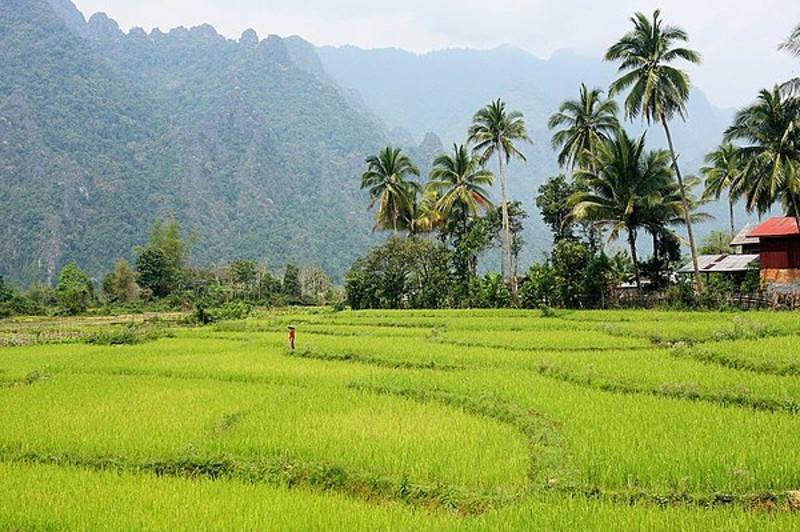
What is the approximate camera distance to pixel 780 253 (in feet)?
75.5

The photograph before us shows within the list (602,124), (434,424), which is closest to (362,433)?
(434,424)

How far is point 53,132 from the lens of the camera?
3253 inches

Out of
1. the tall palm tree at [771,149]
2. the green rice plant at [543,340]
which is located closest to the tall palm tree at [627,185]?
the tall palm tree at [771,149]

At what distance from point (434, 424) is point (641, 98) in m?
19.5

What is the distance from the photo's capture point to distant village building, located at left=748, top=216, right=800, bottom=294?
22.6 m

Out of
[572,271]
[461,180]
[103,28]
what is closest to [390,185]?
[461,180]

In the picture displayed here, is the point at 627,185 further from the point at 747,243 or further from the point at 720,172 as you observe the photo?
the point at 720,172

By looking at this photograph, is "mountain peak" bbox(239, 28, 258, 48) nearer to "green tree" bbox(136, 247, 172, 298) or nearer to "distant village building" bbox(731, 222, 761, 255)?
"green tree" bbox(136, 247, 172, 298)

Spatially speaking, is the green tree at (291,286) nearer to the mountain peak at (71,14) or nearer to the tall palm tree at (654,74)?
the tall palm tree at (654,74)

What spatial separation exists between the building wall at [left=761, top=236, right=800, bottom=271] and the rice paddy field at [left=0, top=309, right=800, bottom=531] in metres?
10.2

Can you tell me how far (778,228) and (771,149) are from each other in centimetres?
331

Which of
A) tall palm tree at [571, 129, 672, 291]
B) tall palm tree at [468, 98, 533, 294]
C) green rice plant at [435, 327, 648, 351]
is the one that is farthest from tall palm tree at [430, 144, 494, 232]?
green rice plant at [435, 327, 648, 351]

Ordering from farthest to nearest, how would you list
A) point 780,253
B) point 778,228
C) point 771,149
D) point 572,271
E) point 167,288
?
point 167,288, point 572,271, point 778,228, point 780,253, point 771,149

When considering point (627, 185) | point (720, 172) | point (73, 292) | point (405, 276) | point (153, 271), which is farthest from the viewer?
point (153, 271)
